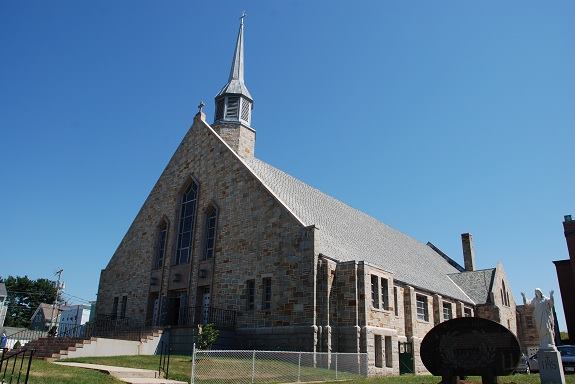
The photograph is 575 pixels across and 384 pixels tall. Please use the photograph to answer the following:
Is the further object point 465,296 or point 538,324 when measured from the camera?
point 465,296

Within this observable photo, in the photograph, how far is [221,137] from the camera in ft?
102

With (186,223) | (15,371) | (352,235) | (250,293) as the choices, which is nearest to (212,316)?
(250,293)

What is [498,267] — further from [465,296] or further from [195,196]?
[195,196]

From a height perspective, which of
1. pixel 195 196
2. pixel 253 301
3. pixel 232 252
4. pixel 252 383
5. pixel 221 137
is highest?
pixel 221 137

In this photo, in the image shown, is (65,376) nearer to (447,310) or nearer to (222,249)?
(222,249)

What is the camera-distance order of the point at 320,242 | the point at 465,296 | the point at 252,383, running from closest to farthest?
the point at 252,383 < the point at 320,242 < the point at 465,296

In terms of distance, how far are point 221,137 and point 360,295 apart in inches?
572

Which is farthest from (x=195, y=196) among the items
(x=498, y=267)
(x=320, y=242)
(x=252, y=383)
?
(x=498, y=267)

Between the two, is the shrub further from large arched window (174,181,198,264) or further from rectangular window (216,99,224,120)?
rectangular window (216,99,224,120)

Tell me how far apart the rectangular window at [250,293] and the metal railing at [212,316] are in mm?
904

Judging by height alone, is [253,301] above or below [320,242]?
below

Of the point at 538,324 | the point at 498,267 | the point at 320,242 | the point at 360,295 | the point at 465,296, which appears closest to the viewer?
the point at 538,324

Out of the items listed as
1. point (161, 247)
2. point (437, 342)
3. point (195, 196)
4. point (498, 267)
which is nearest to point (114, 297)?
point (161, 247)

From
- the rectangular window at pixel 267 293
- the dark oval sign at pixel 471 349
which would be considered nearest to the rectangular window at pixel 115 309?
the rectangular window at pixel 267 293
